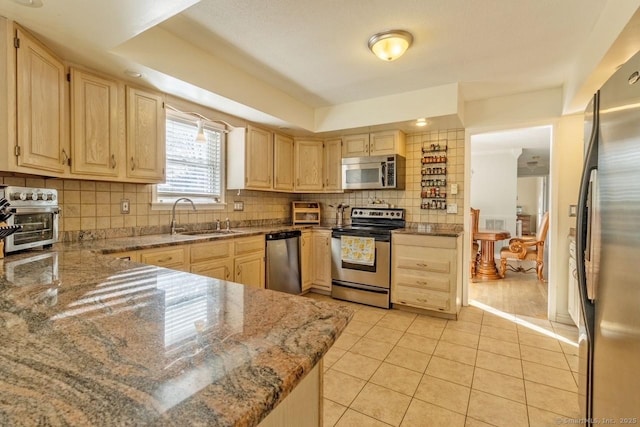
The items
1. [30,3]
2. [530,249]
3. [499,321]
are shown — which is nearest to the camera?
[30,3]

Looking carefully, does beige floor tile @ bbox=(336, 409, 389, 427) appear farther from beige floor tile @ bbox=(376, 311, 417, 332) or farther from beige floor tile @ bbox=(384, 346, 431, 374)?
beige floor tile @ bbox=(376, 311, 417, 332)

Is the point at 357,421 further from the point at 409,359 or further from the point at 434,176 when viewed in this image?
the point at 434,176

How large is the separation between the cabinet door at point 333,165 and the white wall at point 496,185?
3.61 m

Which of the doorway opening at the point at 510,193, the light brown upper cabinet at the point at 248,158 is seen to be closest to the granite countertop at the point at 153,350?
the light brown upper cabinet at the point at 248,158

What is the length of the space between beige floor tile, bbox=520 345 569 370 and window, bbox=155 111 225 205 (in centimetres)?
328

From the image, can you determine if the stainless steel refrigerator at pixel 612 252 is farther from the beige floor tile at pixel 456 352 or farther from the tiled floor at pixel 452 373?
the beige floor tile at pixel 456 352

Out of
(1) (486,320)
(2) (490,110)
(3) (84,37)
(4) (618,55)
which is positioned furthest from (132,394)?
(2) (490,110)

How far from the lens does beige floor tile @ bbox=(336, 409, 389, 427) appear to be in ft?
5.32

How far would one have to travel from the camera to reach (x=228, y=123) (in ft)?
10.8

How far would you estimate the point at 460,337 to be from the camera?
269cm

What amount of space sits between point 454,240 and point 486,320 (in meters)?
0.91

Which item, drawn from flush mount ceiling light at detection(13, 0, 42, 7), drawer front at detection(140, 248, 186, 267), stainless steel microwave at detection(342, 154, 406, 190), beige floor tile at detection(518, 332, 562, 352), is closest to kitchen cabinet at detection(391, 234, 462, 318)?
beige floor tile at detection(518, 332, 562, 352)

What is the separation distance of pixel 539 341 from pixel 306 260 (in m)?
2.49

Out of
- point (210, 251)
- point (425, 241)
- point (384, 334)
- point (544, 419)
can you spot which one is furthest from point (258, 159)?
point (544, 419)
